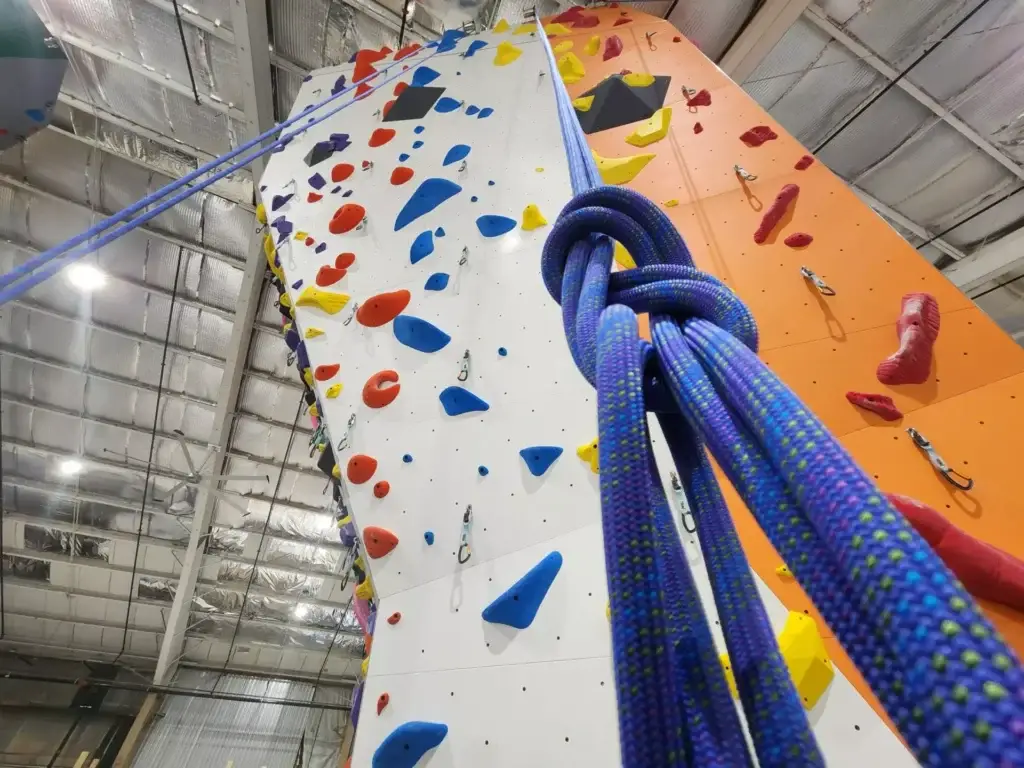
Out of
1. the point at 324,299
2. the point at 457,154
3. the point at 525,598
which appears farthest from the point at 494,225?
the point at 525,598

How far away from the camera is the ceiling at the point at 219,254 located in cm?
301

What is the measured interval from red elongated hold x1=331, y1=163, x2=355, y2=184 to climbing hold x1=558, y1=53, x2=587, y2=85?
922 mm

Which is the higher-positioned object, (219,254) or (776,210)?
(219,254)

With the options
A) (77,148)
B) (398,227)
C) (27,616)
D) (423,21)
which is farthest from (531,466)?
(27,616)

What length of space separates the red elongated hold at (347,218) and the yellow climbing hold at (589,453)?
1.30 m

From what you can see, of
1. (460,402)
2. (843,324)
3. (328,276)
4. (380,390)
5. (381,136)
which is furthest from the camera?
(381,136)

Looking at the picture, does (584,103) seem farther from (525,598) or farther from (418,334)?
(525,598)

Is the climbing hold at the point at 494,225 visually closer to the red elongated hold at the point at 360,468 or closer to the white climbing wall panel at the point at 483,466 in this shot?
the white climbing wall panel at the point at 483,466

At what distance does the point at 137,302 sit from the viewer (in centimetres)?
507

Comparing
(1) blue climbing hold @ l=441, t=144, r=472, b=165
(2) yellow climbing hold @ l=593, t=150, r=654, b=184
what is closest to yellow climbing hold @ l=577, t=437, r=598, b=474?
(2) yellow climbing hold @ l=593, t=150, r=654, b=184

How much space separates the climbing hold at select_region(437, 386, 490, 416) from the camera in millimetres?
1270

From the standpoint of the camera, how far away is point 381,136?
7.24ft

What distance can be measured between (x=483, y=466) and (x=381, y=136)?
167 centimetres

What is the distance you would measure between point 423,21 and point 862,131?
2.87 metres
